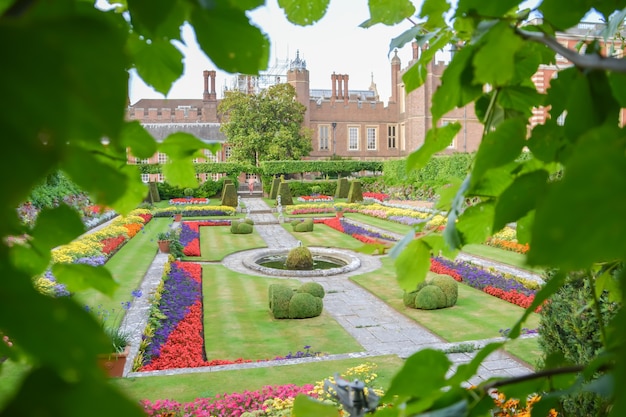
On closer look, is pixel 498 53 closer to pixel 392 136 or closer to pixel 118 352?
pixel 118 352

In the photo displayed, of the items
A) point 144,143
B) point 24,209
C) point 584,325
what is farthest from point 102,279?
point 24,209

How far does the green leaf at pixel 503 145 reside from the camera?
0.55 metres

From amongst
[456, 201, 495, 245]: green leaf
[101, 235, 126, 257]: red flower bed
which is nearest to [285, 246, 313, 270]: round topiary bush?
[101, 235, 126, 257]: red flower bed

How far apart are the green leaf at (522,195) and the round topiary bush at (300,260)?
12.0m

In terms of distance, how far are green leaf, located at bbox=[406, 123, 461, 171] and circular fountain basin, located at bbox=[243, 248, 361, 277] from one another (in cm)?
1103

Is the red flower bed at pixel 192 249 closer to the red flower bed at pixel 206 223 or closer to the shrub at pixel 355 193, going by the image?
the red flower bed at pixel 206 223

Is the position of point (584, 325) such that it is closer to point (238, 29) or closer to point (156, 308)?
point (238, 29)

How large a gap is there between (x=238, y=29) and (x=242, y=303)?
9.08 m

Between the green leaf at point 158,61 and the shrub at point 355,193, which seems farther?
the shrub at point 355,193

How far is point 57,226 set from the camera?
61 centimetres

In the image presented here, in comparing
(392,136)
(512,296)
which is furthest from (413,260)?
(392,136)

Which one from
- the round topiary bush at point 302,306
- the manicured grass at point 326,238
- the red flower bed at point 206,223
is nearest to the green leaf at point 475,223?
the round topiary bush at point 302,306

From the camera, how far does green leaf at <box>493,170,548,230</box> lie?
23.2 inches

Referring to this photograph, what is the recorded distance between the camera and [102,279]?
0.67 m
